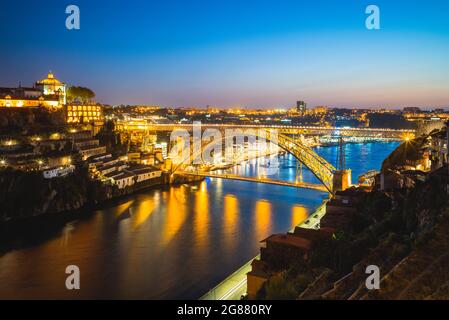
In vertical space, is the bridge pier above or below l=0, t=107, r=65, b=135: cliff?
below

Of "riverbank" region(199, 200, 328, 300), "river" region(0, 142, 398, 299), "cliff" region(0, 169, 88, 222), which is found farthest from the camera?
"cliff" region(0, 169, 88, 222)

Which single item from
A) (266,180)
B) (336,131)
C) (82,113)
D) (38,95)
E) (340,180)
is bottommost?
(266,180)

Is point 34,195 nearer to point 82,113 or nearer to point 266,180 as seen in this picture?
point 266,180

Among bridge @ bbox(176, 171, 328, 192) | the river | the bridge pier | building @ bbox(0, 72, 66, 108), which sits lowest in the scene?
the river

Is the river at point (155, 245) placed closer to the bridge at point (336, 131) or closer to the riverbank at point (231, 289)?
the riverbank at point (231, 289)

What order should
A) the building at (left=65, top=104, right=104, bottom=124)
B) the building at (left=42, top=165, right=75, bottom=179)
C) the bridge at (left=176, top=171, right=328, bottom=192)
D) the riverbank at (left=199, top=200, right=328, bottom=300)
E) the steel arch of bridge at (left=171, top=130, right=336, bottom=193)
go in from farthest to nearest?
the building at (left=65, top=104, right=104, bottom=124)
the bridge at (left=176, top=171, right=328, bottom=192)
the steel arch of bridge at (left=171, top=130, right=336, bottom=193)
the building at (left=42, top=165, right=75, bottom=179)
the riverbank at (left=199, top=200, right=328, bottom=300)

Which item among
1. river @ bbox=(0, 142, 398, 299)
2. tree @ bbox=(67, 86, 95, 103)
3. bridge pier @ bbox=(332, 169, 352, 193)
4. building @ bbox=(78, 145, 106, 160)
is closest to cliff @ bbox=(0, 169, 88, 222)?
river @ bbox=(0, 142, 398, 299)

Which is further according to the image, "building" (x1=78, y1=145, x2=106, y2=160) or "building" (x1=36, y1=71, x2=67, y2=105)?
"building" (x1=36, y1=71, x2=67, y2=105)

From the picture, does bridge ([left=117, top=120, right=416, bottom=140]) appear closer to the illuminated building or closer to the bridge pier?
the bridge pier

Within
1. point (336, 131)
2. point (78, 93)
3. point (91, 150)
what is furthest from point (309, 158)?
point (78, 93)
